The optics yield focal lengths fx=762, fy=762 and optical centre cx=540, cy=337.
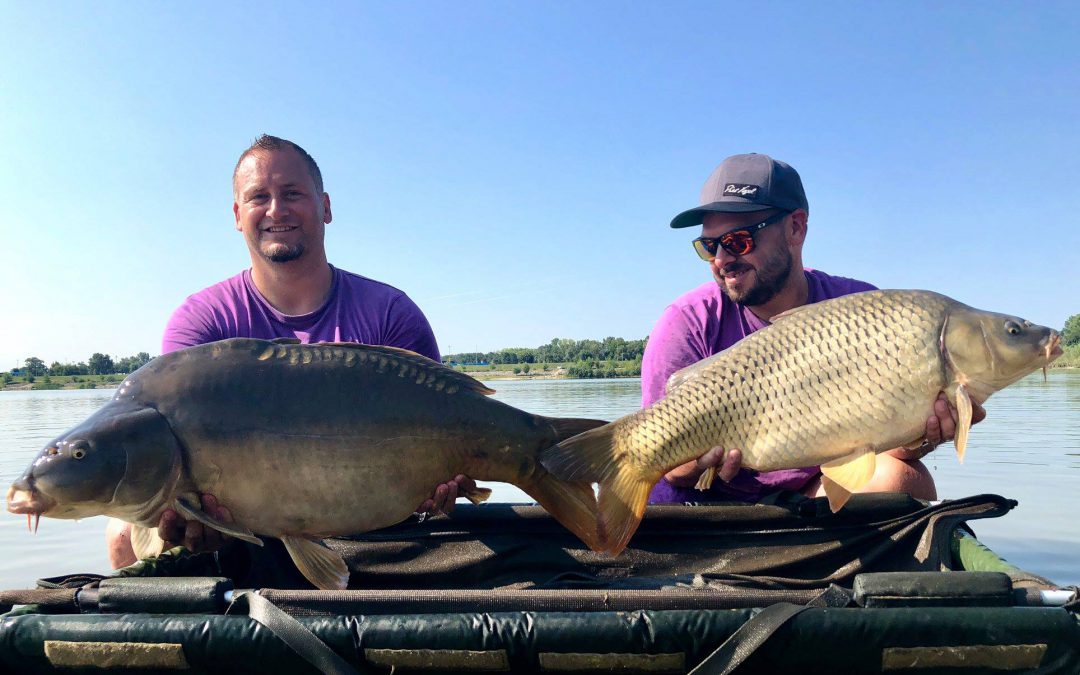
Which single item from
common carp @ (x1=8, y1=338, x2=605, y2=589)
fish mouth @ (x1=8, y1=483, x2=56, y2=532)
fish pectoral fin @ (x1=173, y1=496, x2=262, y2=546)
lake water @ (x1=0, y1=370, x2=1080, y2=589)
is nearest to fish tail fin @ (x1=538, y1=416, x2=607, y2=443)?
common carp @ (x1=8, y1=338, x2=605, y2=589)

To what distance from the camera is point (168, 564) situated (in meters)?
1.65

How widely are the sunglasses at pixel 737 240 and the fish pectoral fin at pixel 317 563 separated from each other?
1.47 metres

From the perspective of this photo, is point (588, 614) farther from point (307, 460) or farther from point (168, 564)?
point (168, 564)

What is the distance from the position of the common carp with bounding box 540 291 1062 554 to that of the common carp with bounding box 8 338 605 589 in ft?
0.30

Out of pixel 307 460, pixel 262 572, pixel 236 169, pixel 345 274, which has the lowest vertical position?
pixel 262 572

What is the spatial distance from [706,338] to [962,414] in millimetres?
969

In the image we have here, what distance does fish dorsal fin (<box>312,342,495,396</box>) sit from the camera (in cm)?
184

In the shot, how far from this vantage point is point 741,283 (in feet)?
8.16

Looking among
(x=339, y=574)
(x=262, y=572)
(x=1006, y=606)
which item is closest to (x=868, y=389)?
(x=1006, y=606)

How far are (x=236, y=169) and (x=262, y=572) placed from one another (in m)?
1.45

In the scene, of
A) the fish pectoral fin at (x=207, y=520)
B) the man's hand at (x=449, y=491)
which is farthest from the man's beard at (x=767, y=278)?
the fish pectoral fin at (x=207, y=520)

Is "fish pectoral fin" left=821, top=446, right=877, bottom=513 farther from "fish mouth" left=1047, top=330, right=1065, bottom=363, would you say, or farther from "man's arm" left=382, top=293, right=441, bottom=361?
"man's arm" left=382, top=293, right=441, bottom=361

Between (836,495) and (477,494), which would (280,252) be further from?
(836,495)

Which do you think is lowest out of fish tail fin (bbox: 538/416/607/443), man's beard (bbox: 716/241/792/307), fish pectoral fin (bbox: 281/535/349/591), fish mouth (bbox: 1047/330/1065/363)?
fish pectoral fin (bbox: 281/535/349/591)
